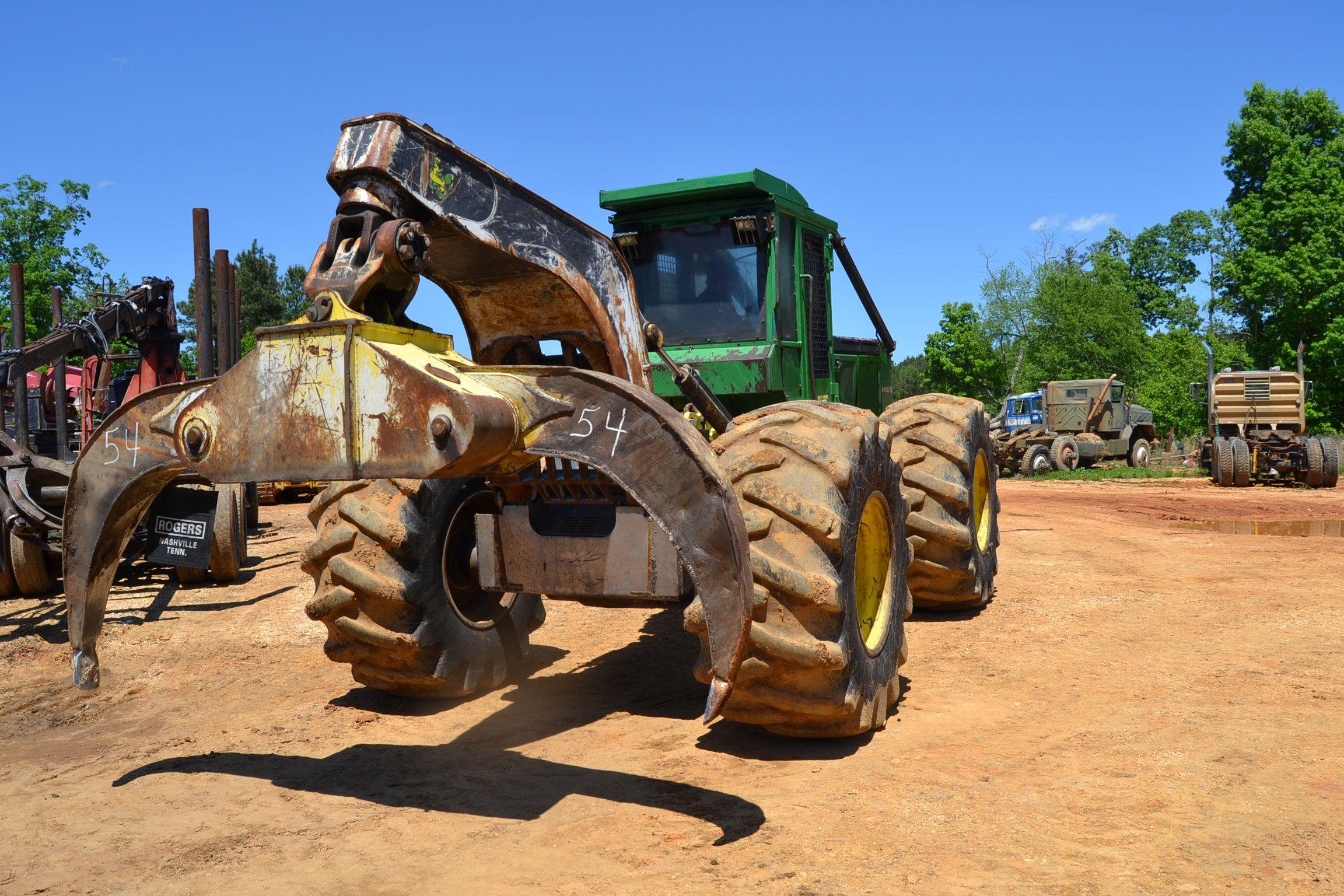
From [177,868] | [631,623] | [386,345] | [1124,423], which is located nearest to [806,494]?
[386,345]

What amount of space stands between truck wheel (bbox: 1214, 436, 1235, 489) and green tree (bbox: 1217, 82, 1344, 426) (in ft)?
46.3

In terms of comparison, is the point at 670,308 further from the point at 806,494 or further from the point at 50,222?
the point at 50,222

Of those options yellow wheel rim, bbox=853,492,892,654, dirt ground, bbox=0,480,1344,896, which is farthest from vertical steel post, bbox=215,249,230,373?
yellow wheel rim, bbox=853,492,892,654

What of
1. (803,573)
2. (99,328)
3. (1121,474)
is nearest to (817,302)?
(803,573)

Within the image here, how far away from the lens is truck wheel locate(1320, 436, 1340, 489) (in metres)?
19.7

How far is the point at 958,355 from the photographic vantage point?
153ft

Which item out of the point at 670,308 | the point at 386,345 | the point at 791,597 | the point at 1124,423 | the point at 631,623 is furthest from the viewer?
the point at 1124,423

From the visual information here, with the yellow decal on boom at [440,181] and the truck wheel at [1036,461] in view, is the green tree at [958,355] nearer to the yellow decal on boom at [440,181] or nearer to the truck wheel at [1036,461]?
the truck wheel at [1036,461]

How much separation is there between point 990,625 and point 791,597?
11.3 feet

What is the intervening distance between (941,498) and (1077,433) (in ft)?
74.7

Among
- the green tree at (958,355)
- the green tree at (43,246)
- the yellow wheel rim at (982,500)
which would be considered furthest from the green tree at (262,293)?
the yellow wheel rim at (982,500)

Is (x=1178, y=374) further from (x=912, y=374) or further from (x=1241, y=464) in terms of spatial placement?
(x=912, y=374)

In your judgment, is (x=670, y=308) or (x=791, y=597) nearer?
(x=791, y=597)

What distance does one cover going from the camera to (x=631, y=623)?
7371 millimetres
